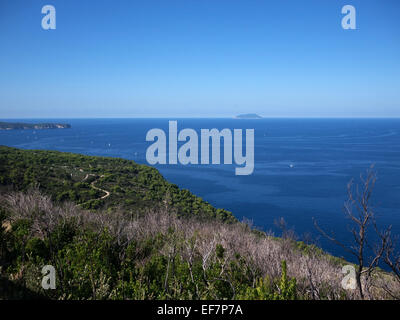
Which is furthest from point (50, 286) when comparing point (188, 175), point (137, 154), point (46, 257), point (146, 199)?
point (137, 154)

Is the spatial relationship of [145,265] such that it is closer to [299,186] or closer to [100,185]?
[100,185]

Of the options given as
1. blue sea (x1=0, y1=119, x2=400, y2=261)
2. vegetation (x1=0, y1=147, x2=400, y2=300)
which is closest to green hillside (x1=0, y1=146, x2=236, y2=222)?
blue sea (x1=0, y1=119, x2=400, y2=261)

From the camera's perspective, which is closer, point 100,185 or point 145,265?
point 145,265

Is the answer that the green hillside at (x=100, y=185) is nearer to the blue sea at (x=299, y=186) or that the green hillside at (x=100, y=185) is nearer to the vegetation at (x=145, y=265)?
the blue sea at (x=299, y=186)

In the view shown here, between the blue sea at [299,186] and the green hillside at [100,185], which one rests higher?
the green hillside at [100,185]

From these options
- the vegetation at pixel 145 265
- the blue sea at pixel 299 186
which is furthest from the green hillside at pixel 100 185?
the vegetation at pixel 145 265

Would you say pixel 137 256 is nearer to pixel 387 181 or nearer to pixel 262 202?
pixel 262 202

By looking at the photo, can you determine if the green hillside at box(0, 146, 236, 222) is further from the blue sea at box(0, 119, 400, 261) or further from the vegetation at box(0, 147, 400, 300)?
the vegetation at box(0, 147, 400, 300)

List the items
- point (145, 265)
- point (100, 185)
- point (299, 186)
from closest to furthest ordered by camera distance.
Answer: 1. point (145, 265)
2. point (100, 185)
3. point (299, 186)

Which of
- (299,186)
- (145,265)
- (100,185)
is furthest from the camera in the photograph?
(299,186)

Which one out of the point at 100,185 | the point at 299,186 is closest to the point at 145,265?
the point at 100,185

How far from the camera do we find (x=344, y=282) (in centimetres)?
824

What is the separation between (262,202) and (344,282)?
43546 mm

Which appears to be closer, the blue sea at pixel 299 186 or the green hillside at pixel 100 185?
the green hillside at pixel 100 185
